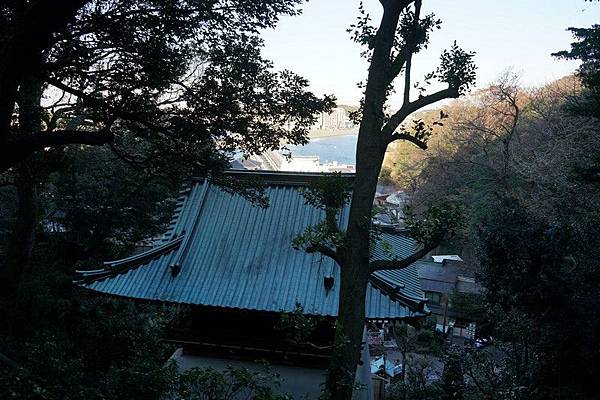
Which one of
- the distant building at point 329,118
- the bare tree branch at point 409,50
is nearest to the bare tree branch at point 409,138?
the bare tree branch at point 409,50

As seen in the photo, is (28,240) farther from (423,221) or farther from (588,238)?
(588,238)

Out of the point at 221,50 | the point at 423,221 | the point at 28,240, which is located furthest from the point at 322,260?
the point at 28,240

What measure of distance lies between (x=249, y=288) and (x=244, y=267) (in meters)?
0.42

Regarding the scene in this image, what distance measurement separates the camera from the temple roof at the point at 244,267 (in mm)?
5512

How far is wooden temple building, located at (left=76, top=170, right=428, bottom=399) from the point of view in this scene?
5523 mm

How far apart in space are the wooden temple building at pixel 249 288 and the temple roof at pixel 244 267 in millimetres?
14

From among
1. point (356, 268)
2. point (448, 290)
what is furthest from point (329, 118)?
point (448, 290)

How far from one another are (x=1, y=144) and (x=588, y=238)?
8430 mm

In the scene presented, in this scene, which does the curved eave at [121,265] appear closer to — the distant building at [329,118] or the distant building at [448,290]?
the distant building at [329,118]

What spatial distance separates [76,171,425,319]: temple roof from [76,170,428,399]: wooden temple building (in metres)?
0.01

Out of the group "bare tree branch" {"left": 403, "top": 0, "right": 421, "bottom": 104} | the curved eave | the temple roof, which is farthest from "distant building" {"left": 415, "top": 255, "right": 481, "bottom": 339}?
"bare tree branch" {"left": 403, "top": 0, "right": 421, "bottom": 104}

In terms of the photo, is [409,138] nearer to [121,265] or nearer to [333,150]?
[121,265]

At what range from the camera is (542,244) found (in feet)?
21.5

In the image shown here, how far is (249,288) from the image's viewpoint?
18.8ft
